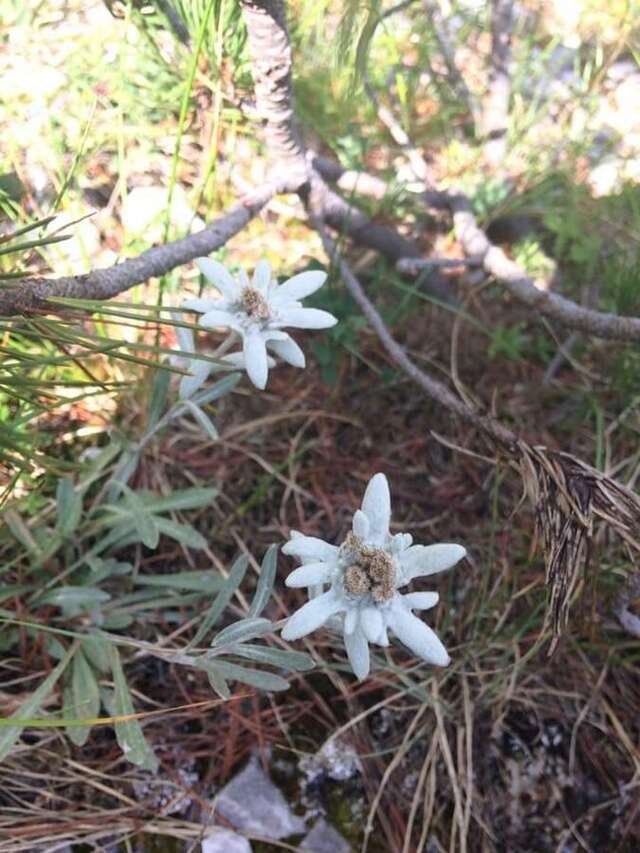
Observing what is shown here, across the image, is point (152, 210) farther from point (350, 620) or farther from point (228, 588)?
point (350, 620)

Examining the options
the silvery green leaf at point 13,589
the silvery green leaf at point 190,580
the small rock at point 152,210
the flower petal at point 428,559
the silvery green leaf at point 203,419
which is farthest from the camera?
the small rock at point 152,210

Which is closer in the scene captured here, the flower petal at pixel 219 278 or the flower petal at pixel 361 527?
the flower petal at pixel 361 527

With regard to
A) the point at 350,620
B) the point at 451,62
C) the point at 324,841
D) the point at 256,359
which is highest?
the point at 451,62

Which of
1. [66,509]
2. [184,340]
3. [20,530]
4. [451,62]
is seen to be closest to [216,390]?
[184,340]

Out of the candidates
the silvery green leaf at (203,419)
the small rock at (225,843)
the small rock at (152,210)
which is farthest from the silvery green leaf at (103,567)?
the small rock at (152,210)

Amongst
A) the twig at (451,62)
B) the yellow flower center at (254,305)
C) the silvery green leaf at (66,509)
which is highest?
the twig at (451,62)

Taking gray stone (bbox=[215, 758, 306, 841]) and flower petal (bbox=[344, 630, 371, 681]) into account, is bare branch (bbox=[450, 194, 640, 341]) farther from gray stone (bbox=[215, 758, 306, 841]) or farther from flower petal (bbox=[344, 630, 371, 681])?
gray stone (bbox=[215, 758, 306, 841])

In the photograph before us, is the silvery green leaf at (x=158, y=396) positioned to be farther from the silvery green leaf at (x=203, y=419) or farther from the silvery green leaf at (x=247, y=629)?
the silvery green leaf at (x=247, y=629)
